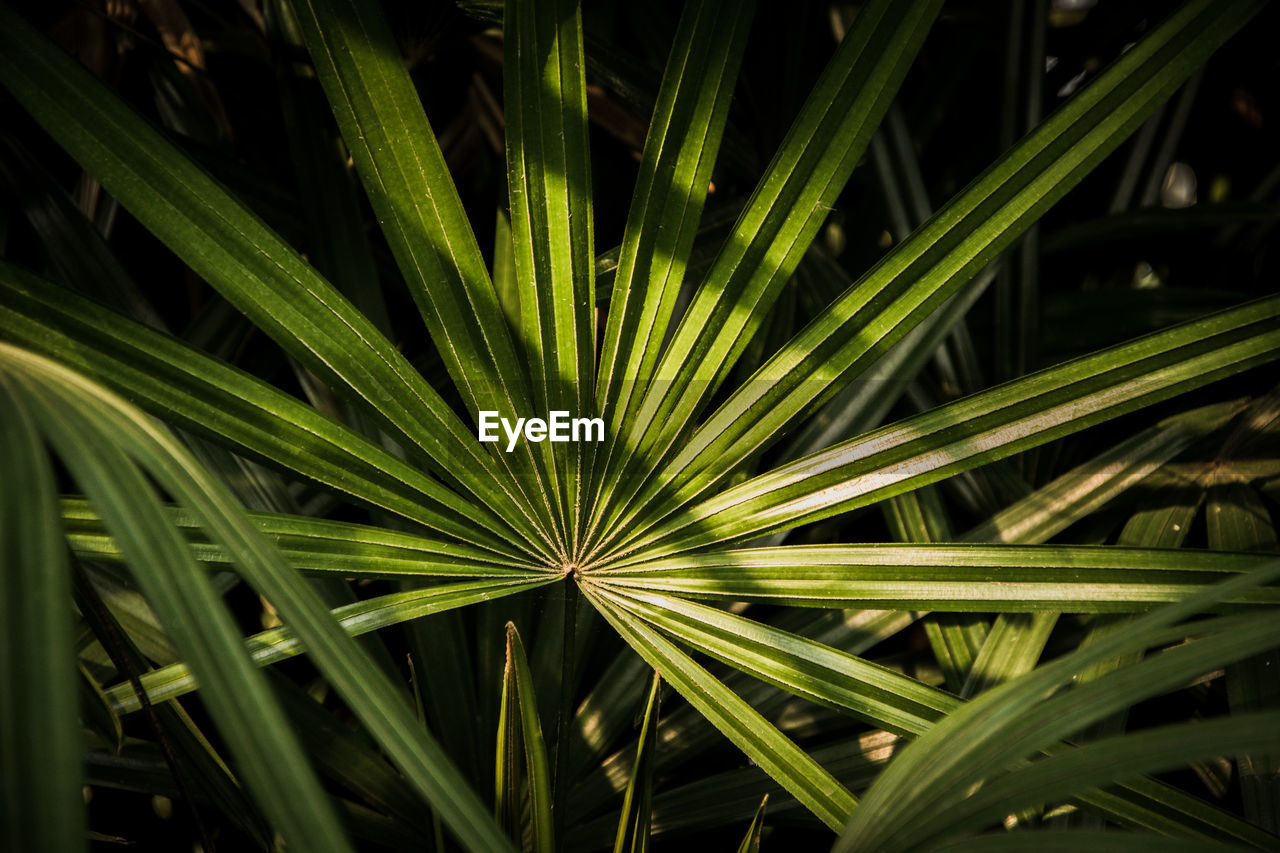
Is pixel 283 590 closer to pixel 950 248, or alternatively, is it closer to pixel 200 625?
pixel 200 625

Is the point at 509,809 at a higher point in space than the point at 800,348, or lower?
lower

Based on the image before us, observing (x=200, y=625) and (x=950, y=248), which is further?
(x=950, y=248)

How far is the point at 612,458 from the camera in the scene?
636mm

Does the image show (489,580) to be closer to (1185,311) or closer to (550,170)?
(550,170)

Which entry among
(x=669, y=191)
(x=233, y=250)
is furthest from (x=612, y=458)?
(x=233, y=250)

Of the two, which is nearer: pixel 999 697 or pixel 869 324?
pixel 999 697

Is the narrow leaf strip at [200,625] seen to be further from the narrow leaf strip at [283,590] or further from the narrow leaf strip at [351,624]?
the narrow leaf strip at [351,624]

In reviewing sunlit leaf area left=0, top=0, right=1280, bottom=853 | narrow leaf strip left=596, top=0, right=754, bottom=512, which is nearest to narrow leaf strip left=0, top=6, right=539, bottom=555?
sunlit leaf area left=0, top=0, right=1280, bottom=853

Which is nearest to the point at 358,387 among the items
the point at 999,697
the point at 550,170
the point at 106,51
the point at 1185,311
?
the point at 550,170

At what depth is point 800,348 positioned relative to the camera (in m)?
0.61

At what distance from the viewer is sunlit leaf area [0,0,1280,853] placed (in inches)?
14.8

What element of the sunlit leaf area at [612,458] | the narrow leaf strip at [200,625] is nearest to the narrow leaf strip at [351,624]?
the sunlit leaf area at [612,458]

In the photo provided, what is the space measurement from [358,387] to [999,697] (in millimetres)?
506

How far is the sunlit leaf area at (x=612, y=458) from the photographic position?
0.38m
